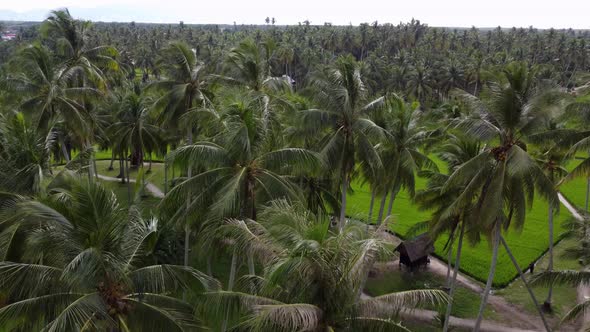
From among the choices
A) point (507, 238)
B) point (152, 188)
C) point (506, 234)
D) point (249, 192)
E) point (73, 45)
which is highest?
point (73, 45)

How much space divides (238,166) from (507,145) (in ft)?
29.4

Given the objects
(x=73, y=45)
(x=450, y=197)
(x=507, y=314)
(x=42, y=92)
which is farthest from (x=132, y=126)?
(x=507, y=314)

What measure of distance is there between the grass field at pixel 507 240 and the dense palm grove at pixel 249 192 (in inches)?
138

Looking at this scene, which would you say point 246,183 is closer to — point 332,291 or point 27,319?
point 332,291

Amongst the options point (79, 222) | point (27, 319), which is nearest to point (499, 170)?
point (79, 222)

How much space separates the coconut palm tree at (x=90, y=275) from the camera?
987cm

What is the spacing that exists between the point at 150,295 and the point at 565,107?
14.6 m

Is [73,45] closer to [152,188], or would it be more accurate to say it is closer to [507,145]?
[152,188]

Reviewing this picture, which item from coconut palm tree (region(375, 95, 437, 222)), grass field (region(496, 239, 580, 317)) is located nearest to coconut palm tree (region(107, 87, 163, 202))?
coconut palm tree (region(375, 95, 437, 222))

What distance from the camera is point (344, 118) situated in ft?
61.1

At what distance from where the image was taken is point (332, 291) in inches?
372

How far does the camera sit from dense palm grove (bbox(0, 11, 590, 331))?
971 centimetres

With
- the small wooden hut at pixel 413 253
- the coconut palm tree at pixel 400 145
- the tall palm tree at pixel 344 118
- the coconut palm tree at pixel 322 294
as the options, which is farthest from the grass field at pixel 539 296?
the coconut palm tree at pixel 322 294

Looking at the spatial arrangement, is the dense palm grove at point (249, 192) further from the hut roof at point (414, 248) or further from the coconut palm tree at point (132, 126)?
the hut roof at point (414, 248)
